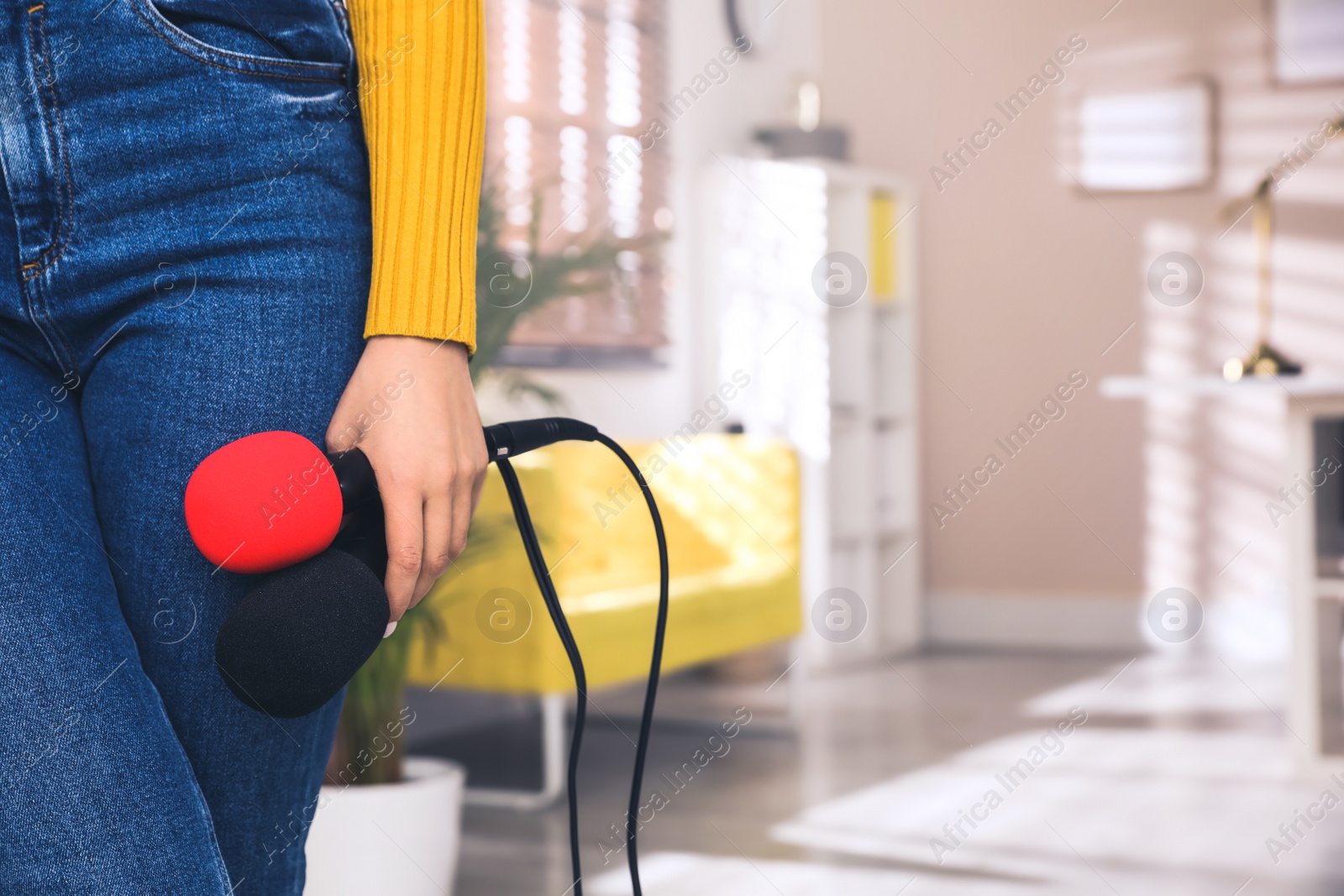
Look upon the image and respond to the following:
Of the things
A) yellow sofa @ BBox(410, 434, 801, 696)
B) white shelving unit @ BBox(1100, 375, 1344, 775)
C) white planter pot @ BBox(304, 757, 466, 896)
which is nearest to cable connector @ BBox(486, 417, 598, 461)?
white planter pot @ BBox(304, 757, 466, 896)

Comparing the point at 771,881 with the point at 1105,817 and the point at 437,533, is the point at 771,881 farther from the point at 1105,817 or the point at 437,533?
the point at 437,533

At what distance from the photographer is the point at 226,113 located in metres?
0.55

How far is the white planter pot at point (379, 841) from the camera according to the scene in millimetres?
1773

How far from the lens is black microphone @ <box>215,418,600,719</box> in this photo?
500 millimetres

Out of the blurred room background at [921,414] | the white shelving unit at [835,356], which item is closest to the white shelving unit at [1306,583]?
the blurred room background at [921,414]

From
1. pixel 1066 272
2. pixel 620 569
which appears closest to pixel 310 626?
pixel 620 569

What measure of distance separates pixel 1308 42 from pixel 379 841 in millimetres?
4003

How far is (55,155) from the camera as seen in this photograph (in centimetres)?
54

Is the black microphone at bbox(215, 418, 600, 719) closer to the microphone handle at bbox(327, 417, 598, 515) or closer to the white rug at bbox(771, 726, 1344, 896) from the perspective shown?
the microphone handle at bbox(327, 417, 598, 515)

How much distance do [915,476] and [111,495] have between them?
428 centimetres

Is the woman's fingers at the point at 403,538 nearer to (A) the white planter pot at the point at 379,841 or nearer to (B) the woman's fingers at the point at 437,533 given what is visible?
(B) the woman's fingers at the point at 437,533

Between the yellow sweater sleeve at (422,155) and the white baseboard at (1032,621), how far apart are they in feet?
14.1

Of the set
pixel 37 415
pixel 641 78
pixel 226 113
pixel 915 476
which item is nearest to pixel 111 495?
pixel 37 415

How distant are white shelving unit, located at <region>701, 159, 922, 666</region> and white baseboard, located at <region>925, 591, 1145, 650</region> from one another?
0.43 feet
